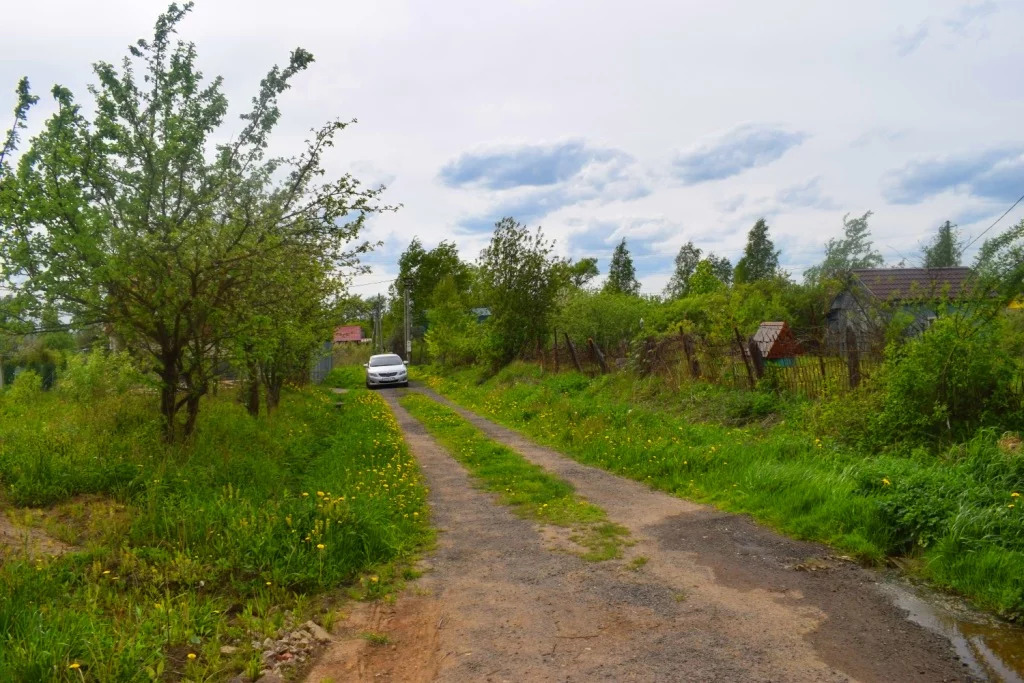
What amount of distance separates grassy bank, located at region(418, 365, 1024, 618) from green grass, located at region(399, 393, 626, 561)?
3.78 feet

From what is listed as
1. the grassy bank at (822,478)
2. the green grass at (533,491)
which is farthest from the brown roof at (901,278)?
the green grass at (533,491)

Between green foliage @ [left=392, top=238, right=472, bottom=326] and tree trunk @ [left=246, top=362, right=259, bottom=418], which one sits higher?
green foliage @ [left=392, top=238, right=472, bottom=326]

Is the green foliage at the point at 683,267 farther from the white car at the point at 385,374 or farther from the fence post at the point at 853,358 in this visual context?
the fence post at the point at 853,358

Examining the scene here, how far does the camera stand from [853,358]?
10.7 m

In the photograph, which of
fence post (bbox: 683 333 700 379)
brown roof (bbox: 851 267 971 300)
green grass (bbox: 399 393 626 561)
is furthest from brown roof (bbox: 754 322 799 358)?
green grass (bbox: 399 393 626 561)

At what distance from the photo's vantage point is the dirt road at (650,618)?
4.15 meters

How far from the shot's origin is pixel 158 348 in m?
9.82

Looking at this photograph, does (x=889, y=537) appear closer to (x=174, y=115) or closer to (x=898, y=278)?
(x=174, y=115)

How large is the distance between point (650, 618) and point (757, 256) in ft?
159

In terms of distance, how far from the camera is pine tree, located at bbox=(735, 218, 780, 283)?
48.8 m

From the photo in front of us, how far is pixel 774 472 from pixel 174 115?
774cm

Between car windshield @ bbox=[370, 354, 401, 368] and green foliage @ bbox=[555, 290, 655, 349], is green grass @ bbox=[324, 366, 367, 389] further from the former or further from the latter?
green foliage @ bbox=[555, 290, 655, 349]

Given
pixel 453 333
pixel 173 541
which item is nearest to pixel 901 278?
pixel 453 333

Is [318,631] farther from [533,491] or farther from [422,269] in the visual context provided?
[422,269]
